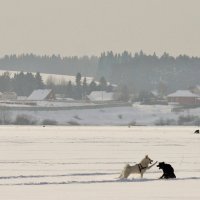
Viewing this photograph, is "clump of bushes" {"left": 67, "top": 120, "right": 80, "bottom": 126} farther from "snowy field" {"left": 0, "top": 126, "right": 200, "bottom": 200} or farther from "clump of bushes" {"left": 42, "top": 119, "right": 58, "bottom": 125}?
"snowy field" {"left": 0, "top": 126, "right": 200, "bottom": 200}

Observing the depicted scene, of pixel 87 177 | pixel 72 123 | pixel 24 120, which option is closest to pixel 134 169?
pixel 87 177

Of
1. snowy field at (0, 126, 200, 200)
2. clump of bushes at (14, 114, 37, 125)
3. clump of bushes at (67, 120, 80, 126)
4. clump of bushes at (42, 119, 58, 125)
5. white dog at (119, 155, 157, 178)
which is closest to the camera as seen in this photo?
snowy field at (0, 126, 200, 200)

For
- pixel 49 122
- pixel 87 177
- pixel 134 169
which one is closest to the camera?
pixel 134 169

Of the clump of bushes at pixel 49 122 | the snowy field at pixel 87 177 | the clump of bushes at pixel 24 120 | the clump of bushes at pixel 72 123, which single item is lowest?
the clump of bushes at pixel 72 123

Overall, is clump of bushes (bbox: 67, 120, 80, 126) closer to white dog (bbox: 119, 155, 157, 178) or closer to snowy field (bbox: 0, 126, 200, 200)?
snowy field (bbox: 0, 126, 200, 200)

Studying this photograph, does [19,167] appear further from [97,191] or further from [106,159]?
[97,191]

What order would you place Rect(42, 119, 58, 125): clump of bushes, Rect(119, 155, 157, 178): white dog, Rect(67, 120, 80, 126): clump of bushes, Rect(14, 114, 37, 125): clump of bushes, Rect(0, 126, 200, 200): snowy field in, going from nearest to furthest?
Rect(0, 126, 200, 200): snowy field, Rect(119, 155, 157, 178): white dog, Rect(67, 120, 80, 126): clump of bushes, Rect(14, 114, 37, 125): clump of bushes, Rect(42, 119, 58, 125): clump of bushes

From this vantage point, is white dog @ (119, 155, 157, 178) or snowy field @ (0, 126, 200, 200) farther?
white dog @ (119, 155, 157, 178)

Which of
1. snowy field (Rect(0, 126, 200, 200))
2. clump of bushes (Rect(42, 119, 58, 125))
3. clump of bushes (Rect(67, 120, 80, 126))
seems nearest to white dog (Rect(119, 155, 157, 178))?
snowy field (Rect(0, 126, 200, 200))

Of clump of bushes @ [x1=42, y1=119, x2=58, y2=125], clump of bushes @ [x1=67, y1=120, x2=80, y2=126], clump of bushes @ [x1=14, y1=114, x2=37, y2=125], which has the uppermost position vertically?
clump of bushes @ [x1=14, y1=114, x2=37, y2=125]

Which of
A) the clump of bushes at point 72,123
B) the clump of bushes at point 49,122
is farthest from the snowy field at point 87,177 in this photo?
the clump of bushes at point 49,122

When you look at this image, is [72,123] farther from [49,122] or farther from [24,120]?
[24,120]

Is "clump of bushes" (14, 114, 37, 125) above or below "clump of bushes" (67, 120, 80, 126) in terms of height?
above

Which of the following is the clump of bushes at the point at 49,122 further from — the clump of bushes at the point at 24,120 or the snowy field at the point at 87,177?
the snowy field at the point at 87,177
